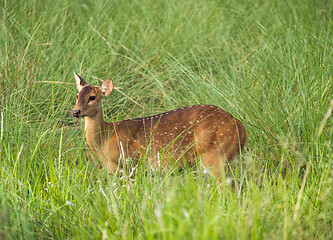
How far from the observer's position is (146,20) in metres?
6.65

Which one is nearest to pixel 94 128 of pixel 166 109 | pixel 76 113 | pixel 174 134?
pixel 76 113

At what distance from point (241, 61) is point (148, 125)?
1493 mm

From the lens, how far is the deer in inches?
154

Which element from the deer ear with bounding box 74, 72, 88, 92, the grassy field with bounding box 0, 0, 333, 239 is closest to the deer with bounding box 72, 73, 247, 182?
the deer ear with bounding box 74, 72, 88, 92

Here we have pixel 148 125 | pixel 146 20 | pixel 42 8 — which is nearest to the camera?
pixel 148 125

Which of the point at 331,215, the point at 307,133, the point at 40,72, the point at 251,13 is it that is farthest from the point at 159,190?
the point at 251,13

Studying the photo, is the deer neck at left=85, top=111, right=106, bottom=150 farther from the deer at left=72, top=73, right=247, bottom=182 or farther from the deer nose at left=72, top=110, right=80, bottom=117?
the deer nose at left=72, top=110, right=80, bottom=117

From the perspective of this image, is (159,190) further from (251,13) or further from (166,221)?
(251,13)

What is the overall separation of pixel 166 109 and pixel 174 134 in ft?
3.19

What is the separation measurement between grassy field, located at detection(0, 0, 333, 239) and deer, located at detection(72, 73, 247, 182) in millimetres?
161

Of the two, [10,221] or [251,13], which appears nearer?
[10,221]

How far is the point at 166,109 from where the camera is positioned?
5.00 metres

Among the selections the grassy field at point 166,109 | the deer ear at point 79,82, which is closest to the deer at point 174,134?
the deer ear at point 79,82

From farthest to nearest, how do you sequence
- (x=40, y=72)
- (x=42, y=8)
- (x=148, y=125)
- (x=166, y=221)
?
(x=42, y=8) < (x=40, y=72) < (x=148, y=125) < (x=166, y=221)
